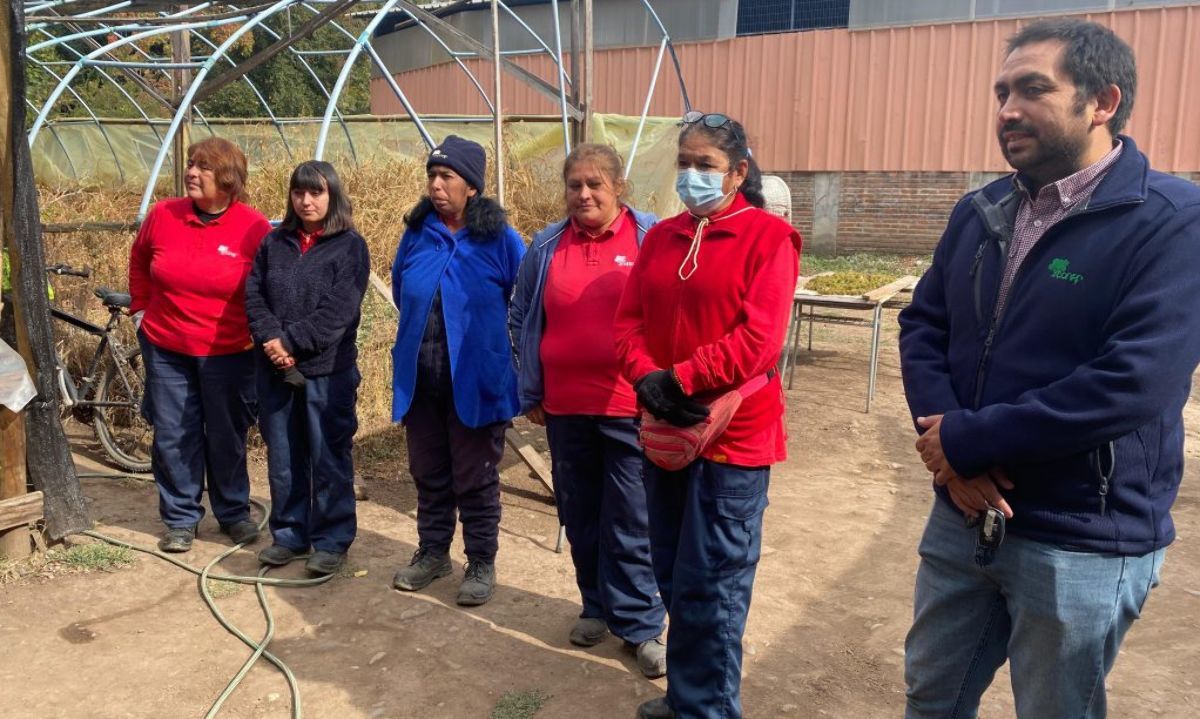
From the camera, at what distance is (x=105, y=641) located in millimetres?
3594

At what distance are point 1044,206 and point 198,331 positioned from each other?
357cm

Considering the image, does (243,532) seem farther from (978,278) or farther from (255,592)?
(978,278)

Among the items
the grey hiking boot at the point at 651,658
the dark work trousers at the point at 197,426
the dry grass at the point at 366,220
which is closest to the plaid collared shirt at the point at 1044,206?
the grey hiking boot at the point at 651,658

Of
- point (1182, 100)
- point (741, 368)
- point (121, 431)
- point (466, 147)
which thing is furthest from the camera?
point (1182, 100)

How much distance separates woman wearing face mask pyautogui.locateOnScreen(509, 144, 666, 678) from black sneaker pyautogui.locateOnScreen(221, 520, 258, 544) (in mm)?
1859

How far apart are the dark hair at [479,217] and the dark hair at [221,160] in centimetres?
96

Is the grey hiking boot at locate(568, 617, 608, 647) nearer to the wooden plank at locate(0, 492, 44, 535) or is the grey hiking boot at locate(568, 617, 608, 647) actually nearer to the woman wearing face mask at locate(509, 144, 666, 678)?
the woman wearing face mask at locate(509, 144, 666, 678)

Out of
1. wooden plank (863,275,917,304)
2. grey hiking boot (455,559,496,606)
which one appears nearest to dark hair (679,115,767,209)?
grey hiking boot (455,559,496,606)

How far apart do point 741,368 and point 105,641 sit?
266 cm

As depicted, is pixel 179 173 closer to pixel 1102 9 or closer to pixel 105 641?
pixel 105 641

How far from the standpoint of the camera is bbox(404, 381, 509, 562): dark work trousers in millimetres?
3906

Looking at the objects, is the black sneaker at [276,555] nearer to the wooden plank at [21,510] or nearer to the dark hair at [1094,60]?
the wooden plank at [21,510]

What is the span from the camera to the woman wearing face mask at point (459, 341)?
151 inches

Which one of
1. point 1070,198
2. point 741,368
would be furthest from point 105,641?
point 1070,198
